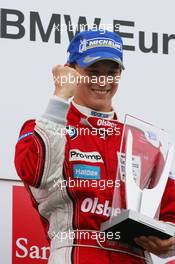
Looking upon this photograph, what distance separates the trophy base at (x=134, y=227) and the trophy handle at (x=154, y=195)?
51 mm

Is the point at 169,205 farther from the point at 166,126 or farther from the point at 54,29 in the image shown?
the point at 54,29

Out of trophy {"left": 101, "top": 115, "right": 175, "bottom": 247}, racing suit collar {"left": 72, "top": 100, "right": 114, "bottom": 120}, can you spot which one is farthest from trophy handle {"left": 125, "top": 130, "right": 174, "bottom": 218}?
racing suit collar {"left": 72, "top": 100, "right": 114, "bottom": 120}

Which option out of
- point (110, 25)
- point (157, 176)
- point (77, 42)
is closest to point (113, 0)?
point (110, 25)

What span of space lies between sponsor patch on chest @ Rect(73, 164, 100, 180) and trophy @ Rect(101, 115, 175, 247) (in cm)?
6

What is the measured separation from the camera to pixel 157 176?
2.77m

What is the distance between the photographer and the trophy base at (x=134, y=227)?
256 centimetres

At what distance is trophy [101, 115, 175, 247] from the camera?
2600 mm

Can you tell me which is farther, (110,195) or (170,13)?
(170,13)

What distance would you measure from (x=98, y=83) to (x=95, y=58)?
0.22 feet

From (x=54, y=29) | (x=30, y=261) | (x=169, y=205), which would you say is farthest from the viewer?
(x=54, y=29)

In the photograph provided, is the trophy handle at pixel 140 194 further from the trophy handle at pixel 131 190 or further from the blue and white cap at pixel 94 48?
the blue and white cap at pixel 94 48

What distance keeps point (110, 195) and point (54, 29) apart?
2.35 feet

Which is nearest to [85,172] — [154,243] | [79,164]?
[79,164]

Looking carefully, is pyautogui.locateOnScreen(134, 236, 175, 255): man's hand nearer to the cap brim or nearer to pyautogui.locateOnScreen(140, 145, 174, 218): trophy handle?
pyautogui.locateOnScreen(140, 145, 174, 218): trophy handle
